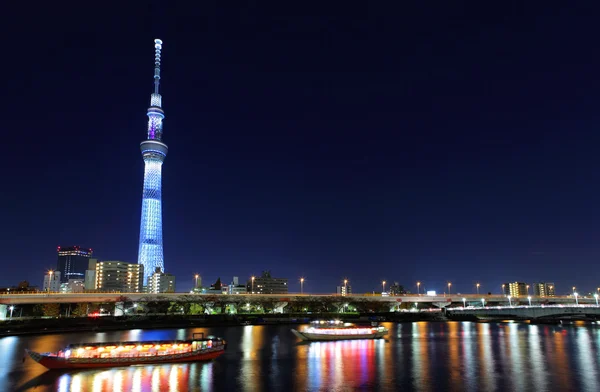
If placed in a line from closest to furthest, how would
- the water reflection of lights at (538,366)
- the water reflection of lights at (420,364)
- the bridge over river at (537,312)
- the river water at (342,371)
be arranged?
the river water at (342,371) → the water reflection of lights at (420,364) → the water reflection of lights at (538,366) → the bridge over river at (537,312)

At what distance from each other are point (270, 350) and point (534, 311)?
387 ft

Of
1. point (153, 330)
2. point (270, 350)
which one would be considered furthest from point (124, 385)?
point (153, 330)

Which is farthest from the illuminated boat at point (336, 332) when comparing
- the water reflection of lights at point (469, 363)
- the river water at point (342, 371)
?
the water reflection of lights at point (469, 363)

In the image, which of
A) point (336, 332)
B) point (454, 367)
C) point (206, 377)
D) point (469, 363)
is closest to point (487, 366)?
point (469, 363)

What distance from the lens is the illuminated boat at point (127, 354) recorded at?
144 feet

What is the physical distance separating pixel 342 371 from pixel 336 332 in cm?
2961

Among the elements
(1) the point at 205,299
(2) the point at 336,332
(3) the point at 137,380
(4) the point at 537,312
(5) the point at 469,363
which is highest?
(1) the point at 205,299

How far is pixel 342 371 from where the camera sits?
4553 cm

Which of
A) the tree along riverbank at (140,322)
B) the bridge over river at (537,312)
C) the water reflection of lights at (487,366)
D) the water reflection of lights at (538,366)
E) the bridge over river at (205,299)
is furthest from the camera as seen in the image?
the bridge over river at (537,312)

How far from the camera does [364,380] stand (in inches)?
1622

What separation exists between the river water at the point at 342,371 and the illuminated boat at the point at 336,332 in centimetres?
640

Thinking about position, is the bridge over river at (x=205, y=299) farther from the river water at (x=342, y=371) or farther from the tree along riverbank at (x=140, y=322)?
the river water at (x=342, y=371)

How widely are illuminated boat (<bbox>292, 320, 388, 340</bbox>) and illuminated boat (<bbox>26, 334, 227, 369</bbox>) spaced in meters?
24.2

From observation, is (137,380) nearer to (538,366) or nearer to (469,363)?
(469,363)
